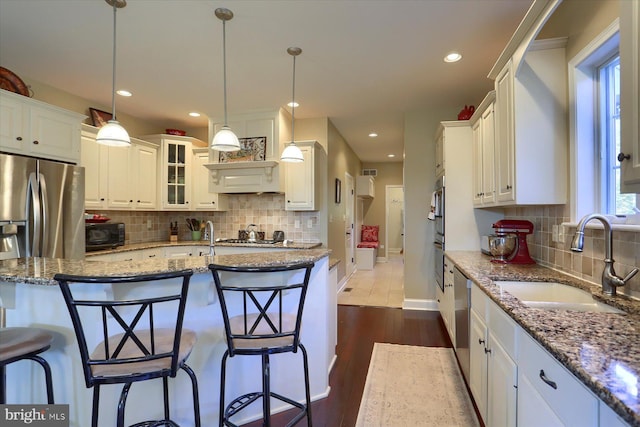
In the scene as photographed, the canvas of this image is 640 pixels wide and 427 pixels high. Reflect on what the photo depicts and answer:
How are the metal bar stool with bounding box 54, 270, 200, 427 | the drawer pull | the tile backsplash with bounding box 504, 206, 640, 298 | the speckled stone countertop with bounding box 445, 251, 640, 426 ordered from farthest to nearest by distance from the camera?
the tile backsplash with bounding box 504, 206, 640, 298 → the metal bar stool with bounding box 54, 270, 200, 427 → the drawer pull → the speckled stone countertop with bounding box 445, 251, 640, 426

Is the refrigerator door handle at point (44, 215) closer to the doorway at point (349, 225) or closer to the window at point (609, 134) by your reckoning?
the window at point (609, 134)

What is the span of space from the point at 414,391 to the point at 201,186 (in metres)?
3.85

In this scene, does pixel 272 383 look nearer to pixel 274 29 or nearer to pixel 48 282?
pixel 48 282

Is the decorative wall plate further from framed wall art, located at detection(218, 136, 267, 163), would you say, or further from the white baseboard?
the white baseboard

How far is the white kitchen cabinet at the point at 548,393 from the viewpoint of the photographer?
82 cm

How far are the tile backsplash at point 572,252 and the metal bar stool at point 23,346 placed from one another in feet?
8.88

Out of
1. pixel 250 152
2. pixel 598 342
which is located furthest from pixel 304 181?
pixel 598 342

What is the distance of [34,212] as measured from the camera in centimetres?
258

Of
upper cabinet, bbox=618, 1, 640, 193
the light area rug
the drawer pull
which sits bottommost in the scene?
the light area rug

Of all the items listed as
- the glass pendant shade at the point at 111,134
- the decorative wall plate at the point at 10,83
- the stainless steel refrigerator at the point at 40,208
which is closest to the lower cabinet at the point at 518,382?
the glass pendant shade at the point at 111,134

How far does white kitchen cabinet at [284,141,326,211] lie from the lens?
13.8 ft

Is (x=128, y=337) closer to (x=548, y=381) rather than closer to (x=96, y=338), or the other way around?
(x=96, y=338)

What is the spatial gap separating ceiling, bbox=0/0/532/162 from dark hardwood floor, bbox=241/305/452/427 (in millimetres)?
2752

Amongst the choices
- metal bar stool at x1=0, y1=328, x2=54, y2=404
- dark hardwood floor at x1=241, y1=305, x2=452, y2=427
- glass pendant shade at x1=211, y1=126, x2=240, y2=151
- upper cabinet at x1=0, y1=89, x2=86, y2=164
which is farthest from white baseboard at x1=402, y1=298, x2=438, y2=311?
upper cabinet at x1=0, y1=89, x2=86, y2=164
